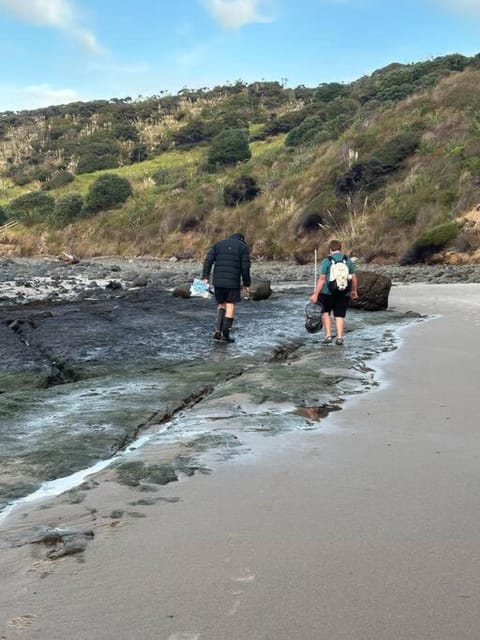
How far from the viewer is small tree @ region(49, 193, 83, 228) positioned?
164 feet

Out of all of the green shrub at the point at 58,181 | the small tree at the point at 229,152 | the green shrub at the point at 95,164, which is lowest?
the green shrub at the point at 58,181

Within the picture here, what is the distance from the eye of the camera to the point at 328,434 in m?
4.64

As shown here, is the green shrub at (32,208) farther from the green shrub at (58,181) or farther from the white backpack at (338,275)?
the white backpack at (338,275)

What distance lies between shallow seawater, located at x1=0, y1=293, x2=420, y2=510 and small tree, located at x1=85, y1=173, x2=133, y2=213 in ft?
139

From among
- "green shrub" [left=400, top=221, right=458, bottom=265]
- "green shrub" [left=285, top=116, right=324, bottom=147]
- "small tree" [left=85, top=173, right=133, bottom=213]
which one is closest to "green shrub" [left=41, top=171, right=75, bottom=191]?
"small tree" [left=85, top=173, right=133, bottom=213]

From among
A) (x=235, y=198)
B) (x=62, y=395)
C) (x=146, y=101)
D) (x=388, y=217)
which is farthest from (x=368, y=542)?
(x=146, y=101)

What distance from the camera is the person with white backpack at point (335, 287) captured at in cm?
961

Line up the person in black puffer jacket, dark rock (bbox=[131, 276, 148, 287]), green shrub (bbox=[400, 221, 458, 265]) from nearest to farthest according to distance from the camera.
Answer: the person in black puffer jacket
dark rock (bbox=[131, 276, 148, 287])
green shrub (bbox=[400, 221, 458, 265])

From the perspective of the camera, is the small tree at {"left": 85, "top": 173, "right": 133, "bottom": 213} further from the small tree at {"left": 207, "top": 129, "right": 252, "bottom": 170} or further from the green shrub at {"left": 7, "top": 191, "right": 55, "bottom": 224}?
the small tree at {"left": 207, "top": 129, "right": 252, "bottom": 170}

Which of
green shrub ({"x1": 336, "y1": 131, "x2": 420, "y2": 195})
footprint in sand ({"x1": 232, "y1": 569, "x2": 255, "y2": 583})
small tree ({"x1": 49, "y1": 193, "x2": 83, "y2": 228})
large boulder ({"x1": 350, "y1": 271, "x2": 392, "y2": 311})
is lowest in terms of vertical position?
footprint in sand ({"x1": 232, "y1": 569, "x2": 255, "y2": 583})

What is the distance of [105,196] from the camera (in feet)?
162

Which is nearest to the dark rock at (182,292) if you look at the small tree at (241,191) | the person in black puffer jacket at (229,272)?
the person in black puffer jacket at (229,272)

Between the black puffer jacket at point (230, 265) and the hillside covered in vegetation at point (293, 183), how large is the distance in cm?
1427

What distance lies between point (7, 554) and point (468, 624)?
75.7 inches
